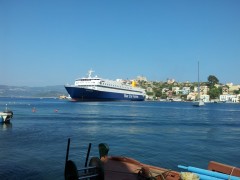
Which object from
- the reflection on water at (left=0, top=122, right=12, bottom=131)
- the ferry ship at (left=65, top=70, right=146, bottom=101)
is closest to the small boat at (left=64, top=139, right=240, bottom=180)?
the reflection on water at (left=0, top=122, right=12, bottom=131)

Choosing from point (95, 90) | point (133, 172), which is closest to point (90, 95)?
point (95, 90)

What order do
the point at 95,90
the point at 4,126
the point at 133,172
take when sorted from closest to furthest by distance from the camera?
1. the point at 133,172
2. the point at 4,126
3. the point at 95,90

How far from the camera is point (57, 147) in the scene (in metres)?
Answer: 22.2

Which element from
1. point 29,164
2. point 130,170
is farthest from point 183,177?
point 29,164

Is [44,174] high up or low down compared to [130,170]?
down

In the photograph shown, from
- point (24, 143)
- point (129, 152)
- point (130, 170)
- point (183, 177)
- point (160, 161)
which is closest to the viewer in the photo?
point (183, 177)

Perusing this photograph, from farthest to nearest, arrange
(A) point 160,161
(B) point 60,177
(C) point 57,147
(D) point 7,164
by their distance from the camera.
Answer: (C) point 57,147, (A) point 160,161, (D) point 7,164, (B) point 60,177

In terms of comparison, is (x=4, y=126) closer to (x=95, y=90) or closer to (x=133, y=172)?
(x=133, y=172)

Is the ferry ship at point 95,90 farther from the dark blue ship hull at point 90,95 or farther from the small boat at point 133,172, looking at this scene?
the small boat at point 133,172

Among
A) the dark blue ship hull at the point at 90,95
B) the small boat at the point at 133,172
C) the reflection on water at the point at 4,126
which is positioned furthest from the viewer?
the dark blue ship hull at the point at 90,95

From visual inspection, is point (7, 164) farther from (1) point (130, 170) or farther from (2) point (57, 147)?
(1) point (130, 170)

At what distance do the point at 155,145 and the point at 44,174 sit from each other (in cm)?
1149

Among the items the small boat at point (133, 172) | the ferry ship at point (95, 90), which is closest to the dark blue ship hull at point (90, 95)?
the ferry ship at point (95, 90)

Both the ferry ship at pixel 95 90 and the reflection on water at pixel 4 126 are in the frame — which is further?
the ferry ship at pixel 95 90
